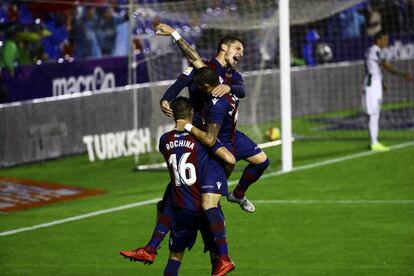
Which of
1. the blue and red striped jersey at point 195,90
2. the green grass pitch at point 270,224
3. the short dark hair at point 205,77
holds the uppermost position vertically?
the short dark hair at point 205,77

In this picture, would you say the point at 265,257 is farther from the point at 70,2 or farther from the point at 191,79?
the point at 70,2

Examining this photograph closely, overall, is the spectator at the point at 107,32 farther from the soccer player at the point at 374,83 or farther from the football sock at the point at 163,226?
the football sock at the point at 163,226

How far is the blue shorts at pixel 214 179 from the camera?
1183 cm

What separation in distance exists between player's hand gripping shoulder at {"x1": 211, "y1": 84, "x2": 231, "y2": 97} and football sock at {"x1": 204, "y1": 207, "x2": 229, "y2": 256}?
1101 millimetres

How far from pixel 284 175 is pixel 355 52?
505 inches

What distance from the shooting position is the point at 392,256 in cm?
1466

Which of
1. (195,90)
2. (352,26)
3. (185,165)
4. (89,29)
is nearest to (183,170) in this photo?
(185,165)

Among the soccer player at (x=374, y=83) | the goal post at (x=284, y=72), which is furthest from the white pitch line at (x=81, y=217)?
the soccer player at (x=374, y=83)

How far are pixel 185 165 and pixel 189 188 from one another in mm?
243

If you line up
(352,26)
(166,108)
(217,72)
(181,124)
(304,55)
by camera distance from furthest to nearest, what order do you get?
(352,26), (304,55), (217,72), (166,108), (181,124)

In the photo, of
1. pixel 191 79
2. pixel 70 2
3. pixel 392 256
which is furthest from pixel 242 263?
pixel 70 2

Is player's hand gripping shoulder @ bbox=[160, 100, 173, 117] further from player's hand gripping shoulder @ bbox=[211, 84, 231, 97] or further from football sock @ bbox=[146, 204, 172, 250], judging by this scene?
football sock @ bbox=[146, 204, 172, 250]

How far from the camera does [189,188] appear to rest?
11812 millimetres

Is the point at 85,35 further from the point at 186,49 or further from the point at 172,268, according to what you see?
the point at 172,268
